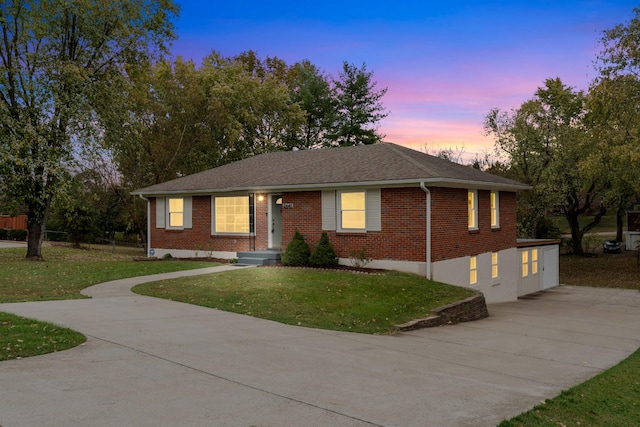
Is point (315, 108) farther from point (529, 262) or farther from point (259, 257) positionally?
point (259, 257)

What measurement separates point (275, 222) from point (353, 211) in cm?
443

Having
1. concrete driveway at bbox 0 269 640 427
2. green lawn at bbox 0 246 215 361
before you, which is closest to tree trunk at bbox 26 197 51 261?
green lawn at bbox 0 246 215 361

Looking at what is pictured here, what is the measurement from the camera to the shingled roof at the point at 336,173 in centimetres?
1858

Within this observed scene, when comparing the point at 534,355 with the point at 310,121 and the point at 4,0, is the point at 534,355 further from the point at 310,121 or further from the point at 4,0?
the point at 310,121

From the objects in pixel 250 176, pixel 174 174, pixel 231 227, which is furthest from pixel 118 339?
pixel 174 174

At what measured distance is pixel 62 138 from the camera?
24859 mm

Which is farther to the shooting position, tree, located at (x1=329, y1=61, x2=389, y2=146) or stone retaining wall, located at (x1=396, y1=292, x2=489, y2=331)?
tree, located at (x1=329, y1=61, x2=389, y2=146)

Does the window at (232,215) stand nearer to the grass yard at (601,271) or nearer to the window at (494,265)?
the window at (494,265)

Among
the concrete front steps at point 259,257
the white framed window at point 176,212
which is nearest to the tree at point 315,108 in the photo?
the white framed window at point 176,212

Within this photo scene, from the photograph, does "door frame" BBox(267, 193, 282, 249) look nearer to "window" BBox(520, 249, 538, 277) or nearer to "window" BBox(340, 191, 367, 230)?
"window" BBox(340, 191, 367, 230)

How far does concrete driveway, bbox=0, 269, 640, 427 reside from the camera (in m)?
5.70

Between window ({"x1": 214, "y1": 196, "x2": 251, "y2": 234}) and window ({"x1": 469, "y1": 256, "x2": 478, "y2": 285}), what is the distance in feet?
30.0

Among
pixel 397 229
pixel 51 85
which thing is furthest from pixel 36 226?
→ pixel 397 229

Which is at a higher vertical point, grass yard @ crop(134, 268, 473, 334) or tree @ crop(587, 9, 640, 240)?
tree @ crop(587, 9, 640, 240)
